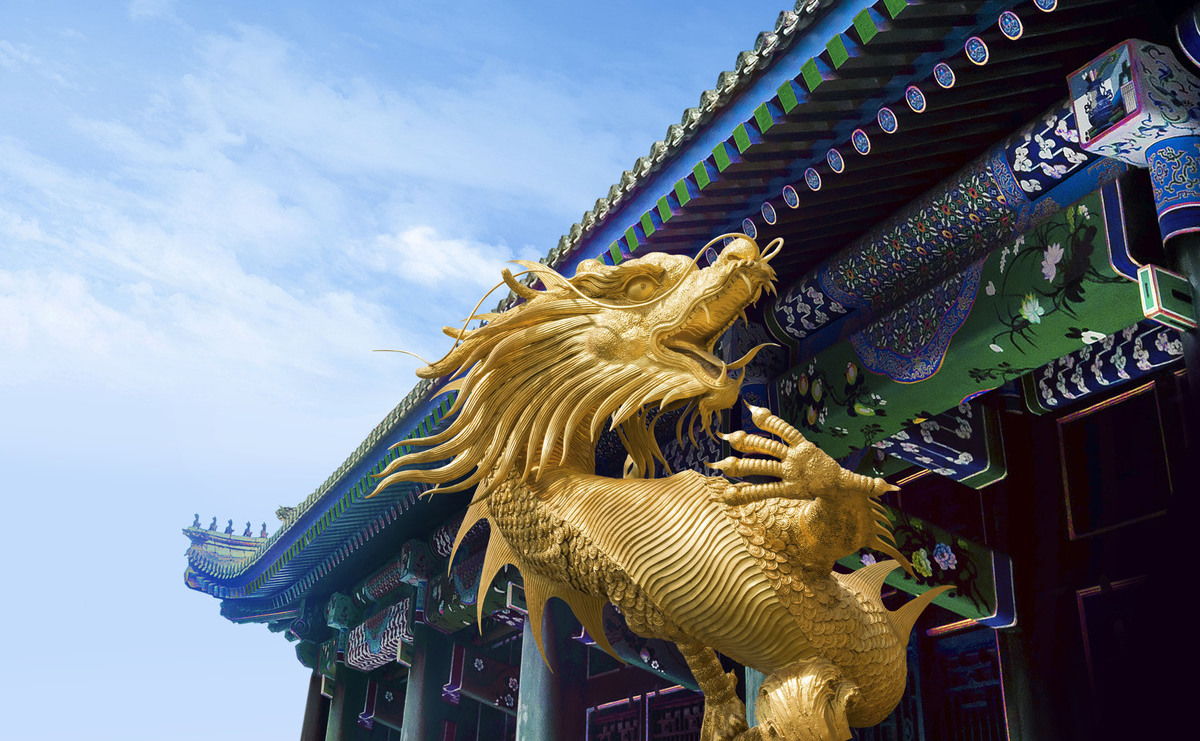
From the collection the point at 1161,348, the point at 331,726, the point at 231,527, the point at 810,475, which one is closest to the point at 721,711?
the point at 810,475

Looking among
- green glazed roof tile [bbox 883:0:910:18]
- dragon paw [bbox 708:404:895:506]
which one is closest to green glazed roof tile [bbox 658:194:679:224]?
green glazed roof tile [bbox 883:0:910:18]

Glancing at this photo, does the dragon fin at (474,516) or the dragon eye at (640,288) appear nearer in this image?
the dragon eye at (640,288)

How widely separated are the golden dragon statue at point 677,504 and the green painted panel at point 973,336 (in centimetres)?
117

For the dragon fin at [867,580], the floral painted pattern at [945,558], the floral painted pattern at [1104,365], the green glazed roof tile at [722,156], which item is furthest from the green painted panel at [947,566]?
the green glazed roof tile at [722,156]

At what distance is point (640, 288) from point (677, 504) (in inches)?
26.6

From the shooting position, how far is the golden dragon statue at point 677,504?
2418mm

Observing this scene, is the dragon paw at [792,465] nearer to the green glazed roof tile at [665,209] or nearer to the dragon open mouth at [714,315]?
the dragon open mouth at [714,315]

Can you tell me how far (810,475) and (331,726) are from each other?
9.92 meters

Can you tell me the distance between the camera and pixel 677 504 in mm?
2631

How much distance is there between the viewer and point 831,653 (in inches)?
98.8

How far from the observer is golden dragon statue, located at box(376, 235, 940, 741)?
2.42 meters

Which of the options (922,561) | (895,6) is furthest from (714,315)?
(922,561)

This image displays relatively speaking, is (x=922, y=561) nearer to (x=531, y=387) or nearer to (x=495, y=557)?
(x=495, y=557)

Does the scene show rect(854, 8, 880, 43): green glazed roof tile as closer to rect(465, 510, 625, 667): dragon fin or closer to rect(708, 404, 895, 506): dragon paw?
rect(708, 404, 895, 506): dragon paw
